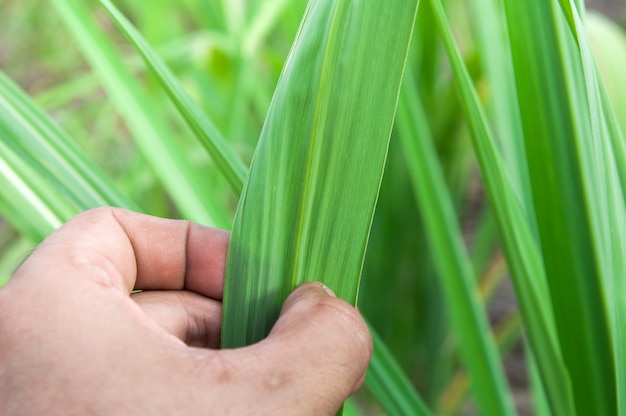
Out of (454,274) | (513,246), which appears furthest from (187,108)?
(454,274)

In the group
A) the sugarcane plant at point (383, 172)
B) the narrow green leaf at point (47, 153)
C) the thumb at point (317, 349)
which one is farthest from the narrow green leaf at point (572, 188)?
the narrow green leaf at point (47, 153)

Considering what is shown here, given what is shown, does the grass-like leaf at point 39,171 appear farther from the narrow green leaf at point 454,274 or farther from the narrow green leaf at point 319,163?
the narrow green leaf at point 454,274

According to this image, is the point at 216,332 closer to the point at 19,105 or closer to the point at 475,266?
the point at 19,105

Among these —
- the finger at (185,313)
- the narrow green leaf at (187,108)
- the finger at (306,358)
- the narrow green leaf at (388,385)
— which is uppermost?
the narrow green leaf at (187,108)

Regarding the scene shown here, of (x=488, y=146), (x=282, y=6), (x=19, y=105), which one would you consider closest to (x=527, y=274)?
(x=488, y=146)

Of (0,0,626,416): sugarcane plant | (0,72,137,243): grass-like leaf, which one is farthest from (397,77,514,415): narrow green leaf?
(0,72,137,243): grass-like leaf

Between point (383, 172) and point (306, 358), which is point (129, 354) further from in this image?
point (383, 172)

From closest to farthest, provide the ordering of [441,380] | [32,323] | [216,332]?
1. [32,323]
2. [216,332]
3. [441,380]
